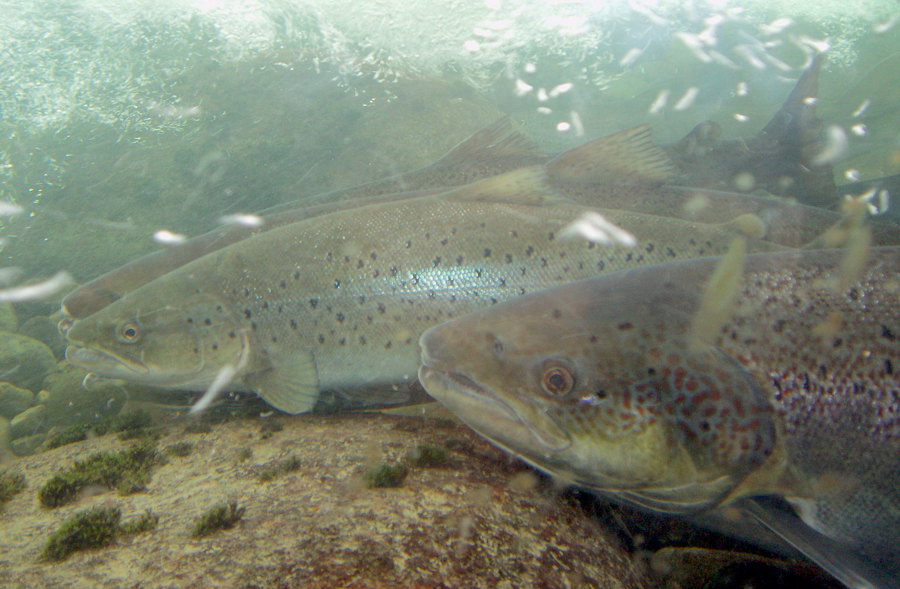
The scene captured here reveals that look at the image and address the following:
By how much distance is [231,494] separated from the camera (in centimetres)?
224

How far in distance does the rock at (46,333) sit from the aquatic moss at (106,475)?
6935 millimetres

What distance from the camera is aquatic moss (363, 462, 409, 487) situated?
2.20 meters

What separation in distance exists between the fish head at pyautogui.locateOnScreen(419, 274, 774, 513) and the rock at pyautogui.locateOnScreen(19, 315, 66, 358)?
357 inches

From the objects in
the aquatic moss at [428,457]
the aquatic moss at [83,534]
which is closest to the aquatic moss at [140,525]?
the aquatic moss at [83,534]

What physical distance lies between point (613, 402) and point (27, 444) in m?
6.04

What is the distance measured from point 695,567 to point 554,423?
1.26 m

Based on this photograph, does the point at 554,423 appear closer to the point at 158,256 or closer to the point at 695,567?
the point at 695,567

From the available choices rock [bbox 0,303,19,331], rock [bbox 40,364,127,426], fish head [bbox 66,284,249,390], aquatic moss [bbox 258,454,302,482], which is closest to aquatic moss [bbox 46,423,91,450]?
fish head [bbox 66,284,249,390]

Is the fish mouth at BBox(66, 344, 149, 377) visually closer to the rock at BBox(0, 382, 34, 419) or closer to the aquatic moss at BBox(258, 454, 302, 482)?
the aquatic moss at BBox(258, 454, 302, 482)

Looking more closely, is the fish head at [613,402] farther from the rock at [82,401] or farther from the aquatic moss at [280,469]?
the rock at [82,401]

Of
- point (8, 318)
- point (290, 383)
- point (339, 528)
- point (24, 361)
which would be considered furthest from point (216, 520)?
point (8, 318)

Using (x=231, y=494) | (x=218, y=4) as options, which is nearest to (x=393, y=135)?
(x=231, y=494)

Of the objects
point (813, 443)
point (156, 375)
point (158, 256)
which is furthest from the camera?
point (158, 256)

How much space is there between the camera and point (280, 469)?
2.46 m
